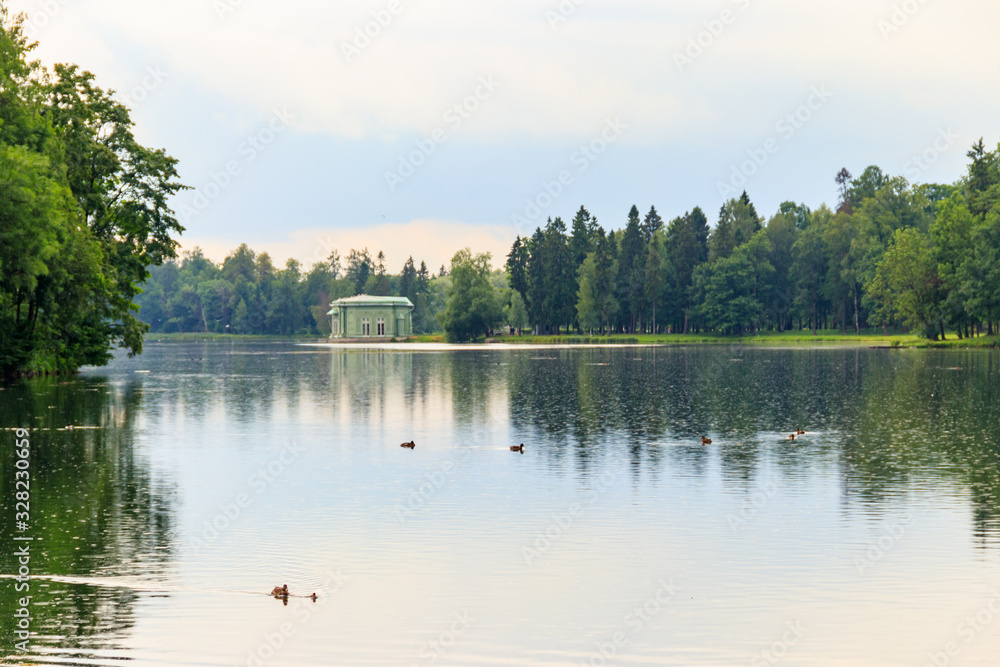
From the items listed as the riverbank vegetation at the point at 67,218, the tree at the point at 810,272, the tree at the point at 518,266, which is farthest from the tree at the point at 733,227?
the riverbank vegetation at the point at 67,218

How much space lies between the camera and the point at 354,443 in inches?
1410

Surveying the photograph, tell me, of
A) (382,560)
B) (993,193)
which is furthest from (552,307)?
(382,560)

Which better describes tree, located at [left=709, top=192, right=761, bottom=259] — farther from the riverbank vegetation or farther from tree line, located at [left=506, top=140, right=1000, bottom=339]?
the riverbank vegetation

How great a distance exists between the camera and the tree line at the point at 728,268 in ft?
531

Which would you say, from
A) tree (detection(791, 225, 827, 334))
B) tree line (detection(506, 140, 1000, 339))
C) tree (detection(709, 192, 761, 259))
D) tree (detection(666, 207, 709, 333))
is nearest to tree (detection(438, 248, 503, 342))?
tree line (detection(506, 140, 1000, 339))

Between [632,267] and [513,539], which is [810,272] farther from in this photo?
[513,539]

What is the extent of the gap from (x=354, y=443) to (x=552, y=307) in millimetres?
146377

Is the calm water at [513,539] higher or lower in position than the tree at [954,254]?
lower

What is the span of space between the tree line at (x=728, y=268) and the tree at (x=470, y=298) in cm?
935

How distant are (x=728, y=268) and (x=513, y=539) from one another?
153826 millimetres

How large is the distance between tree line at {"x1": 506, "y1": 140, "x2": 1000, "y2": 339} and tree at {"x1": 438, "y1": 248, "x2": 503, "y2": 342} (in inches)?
368

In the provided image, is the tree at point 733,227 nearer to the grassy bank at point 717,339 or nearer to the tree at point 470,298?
the grassy bank at point 717,339

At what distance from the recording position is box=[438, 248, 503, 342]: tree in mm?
177000

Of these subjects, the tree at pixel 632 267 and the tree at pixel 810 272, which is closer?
the tree at pixel 810 272
